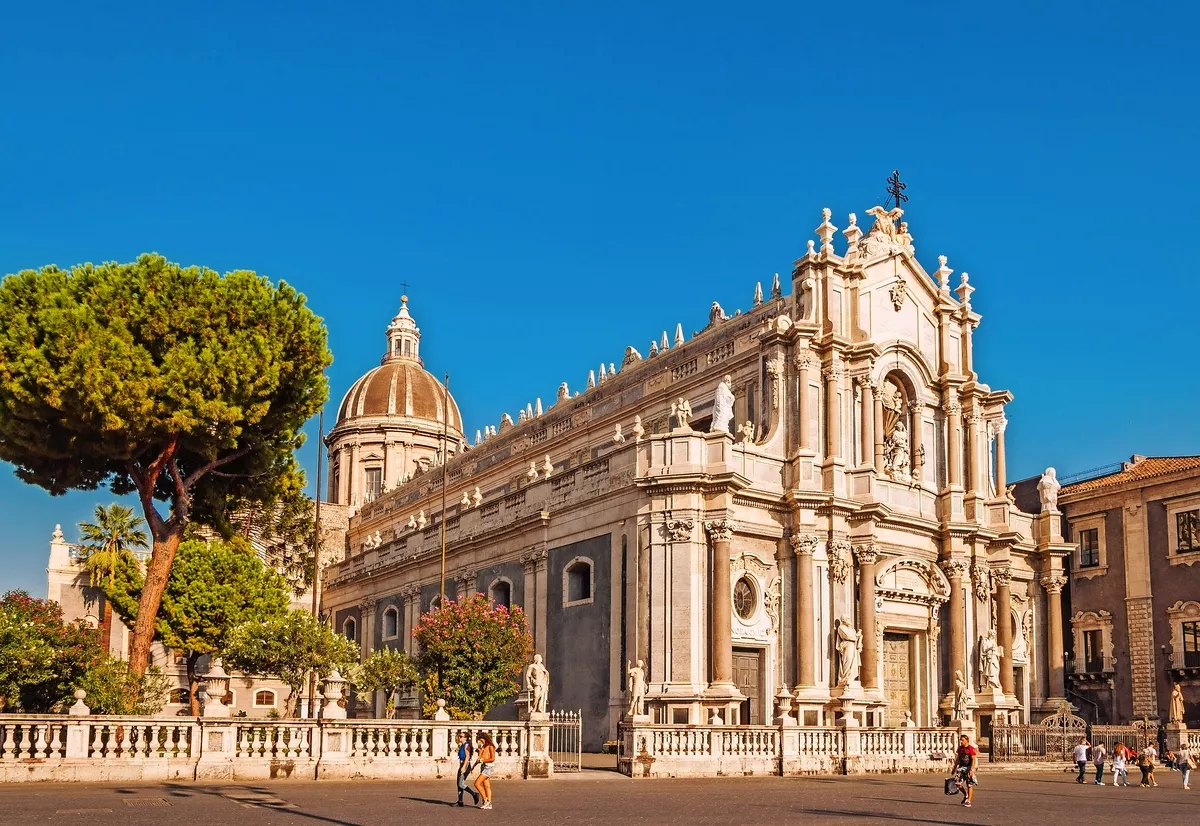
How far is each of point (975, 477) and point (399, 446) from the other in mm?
37632

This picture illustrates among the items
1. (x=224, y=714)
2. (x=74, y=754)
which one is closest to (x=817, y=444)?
(x=224, y=714)

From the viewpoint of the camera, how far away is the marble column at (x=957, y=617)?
42.5 meters

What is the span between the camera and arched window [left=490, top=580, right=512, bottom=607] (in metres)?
43.5

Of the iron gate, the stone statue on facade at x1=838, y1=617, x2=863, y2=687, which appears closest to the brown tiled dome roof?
the iron gate

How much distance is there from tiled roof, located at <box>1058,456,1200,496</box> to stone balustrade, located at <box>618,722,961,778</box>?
18.7m

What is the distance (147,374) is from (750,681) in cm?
1853

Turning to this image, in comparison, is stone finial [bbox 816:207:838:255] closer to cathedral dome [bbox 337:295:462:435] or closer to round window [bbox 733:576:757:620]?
round window [bbox 733:576:757:620]

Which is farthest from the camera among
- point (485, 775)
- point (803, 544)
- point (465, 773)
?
point (803, 544)

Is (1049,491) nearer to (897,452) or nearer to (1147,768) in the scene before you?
(897,452)

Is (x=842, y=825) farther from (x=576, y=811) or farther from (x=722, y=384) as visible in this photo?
(x=722, y=384)

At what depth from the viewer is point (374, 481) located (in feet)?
242

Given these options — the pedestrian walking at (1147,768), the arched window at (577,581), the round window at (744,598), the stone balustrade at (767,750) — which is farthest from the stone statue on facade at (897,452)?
the pedestrian walking at (1147,768)

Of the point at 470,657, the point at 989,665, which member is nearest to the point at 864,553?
the point at 989,665

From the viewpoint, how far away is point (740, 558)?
3725 cm
